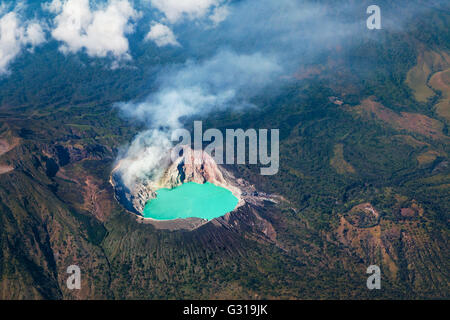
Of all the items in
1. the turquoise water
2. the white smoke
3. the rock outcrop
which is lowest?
the turquoise water

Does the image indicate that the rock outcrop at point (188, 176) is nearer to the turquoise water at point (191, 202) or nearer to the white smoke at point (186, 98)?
the turquoise water at point (191, 202)

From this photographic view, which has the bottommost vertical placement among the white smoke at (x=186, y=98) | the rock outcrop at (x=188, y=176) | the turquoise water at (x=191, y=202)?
the turquoise water at (x=191, y=202)

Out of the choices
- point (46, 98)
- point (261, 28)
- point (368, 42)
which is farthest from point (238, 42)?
point (46, 98)

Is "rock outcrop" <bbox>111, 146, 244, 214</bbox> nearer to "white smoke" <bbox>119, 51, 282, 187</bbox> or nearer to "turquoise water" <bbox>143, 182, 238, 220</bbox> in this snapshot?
"turquoise water" <bbox>143, 182, 238, 220</bbox>

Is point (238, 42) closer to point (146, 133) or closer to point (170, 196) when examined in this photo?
point (146, 133)

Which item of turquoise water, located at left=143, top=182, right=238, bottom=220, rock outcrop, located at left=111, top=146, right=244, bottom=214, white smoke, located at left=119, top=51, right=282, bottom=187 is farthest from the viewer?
white smoke, located at left=119, top=51, right=282, bottom=187

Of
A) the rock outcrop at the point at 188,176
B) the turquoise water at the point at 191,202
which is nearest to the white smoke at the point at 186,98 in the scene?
the rock outcrop at the point at 188,176

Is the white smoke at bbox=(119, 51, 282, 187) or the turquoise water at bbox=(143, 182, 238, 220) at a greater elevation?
the white smoke at bbox=(119, 51, 282, 187)

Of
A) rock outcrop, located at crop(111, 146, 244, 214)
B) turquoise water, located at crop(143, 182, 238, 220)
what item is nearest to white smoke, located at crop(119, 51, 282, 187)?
rock outcrop, located at crop(111, 146, 244, 214)

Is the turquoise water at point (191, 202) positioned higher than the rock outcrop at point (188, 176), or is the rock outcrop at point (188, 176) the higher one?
the rock outcrop at point (188, 176)
